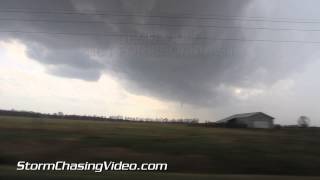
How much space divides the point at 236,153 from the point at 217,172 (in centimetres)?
226

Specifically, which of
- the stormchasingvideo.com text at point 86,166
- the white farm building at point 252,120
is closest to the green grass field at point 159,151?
the stormchasingvideo.com text at point 86,166

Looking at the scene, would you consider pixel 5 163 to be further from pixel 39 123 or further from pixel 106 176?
pixel 39 123

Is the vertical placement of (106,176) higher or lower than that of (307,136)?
lower

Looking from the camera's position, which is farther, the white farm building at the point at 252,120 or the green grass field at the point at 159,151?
the white farm building at the point at 252,120

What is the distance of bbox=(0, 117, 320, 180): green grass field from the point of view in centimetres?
1634

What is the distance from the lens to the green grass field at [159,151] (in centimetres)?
1634

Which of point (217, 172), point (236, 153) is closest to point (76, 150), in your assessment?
point (217, 172)

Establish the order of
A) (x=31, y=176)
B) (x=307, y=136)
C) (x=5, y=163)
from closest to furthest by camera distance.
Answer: (x=31, y=176) < (x=5, y=163) < (x=307, y=136)

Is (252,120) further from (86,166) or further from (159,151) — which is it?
(86,166)

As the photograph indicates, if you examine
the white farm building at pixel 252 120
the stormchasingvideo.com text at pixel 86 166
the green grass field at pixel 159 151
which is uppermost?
the white farm building at pixel 252 120

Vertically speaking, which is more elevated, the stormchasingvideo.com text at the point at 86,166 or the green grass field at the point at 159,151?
the green grass field at the point at 159,151

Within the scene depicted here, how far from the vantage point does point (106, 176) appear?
14281 mm

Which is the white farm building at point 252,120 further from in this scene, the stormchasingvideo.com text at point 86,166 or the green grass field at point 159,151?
the stormchasingvideo.com text at point 86,166

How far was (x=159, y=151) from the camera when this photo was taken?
1852 cm
